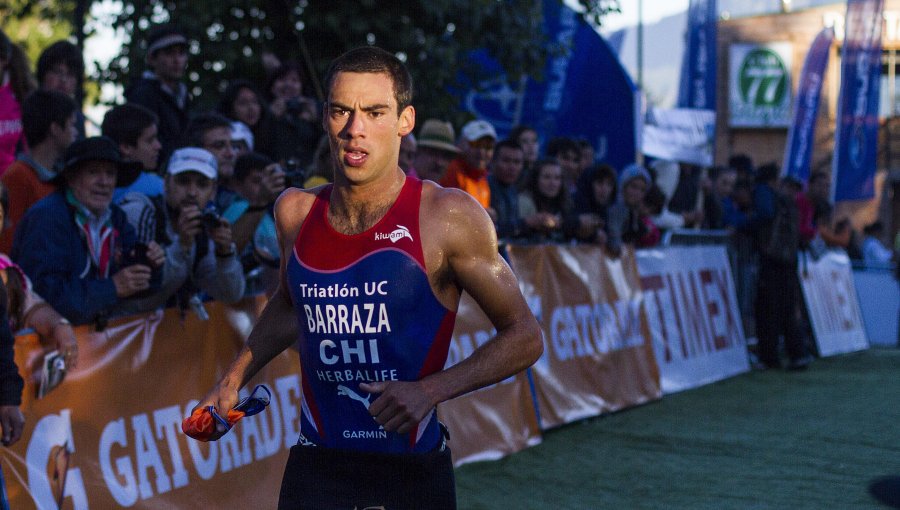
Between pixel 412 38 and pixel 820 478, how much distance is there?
17.8ft

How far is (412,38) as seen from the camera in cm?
1102

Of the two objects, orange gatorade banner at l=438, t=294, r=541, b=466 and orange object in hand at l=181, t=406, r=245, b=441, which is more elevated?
orange object in hand at l=181, t=406, r=245, b=441

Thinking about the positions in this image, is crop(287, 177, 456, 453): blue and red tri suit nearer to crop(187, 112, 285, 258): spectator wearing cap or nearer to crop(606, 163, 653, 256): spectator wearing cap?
crop(187, 112, 285, 258): spectator wearing cap

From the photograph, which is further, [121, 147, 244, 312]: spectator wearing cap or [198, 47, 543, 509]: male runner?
[121, 147, 244, 312]: spectator wearing cap

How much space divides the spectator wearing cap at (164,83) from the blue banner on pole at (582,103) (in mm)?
6376

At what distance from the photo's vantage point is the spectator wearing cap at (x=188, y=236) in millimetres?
6215

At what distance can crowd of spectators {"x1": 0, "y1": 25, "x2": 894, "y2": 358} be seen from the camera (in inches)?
226

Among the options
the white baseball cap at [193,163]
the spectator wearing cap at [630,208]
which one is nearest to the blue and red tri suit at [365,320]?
the white baseball cap at [193,163]

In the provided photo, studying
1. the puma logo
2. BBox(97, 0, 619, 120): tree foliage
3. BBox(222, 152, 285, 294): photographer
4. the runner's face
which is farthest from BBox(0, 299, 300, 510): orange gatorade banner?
BBox(97, 0, 619, 120): tree foliage

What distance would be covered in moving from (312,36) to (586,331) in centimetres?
373

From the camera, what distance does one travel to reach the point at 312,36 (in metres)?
11.2

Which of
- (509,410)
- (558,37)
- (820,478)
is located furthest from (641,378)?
(558,37)

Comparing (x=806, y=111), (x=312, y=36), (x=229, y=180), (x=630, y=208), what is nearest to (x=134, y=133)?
(x=229, y=180)

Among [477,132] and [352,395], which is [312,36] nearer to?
[477,132]
